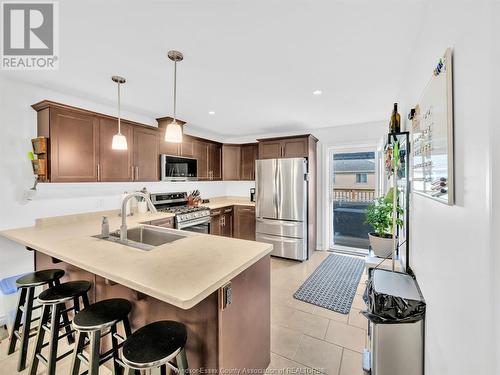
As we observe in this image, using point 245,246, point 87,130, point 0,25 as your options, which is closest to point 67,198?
point 87,130

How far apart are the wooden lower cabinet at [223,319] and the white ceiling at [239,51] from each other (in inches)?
67.2

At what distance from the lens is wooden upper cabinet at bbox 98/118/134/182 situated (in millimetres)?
2836

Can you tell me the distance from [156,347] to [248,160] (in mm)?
4173

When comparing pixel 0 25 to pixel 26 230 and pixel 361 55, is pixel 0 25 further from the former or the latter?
pixel 361 55

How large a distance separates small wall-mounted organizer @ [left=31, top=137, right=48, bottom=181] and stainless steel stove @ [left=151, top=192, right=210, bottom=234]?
4.90 ft

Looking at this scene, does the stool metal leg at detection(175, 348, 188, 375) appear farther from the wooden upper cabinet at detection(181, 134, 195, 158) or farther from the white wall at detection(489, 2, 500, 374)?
the wooden upper cabinet at detection(181, 134, 195, 158)

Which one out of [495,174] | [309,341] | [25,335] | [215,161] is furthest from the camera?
[215,161]

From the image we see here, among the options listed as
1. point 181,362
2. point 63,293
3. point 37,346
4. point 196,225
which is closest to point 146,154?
point 196,225

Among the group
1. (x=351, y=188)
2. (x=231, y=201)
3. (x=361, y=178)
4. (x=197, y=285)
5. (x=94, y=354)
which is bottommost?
(x=94, y=354)

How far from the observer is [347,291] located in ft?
9.53

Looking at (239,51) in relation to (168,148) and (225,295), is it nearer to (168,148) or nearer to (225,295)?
(225,295)

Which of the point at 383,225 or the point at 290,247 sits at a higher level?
the point at 383,225

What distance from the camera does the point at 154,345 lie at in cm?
112

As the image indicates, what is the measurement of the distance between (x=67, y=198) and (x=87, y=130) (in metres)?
0.89
